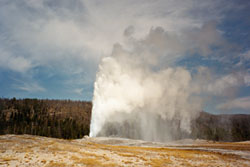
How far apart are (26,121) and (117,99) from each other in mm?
115798

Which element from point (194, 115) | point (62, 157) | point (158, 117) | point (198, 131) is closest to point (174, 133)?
point (158, 117)

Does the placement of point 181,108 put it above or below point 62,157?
above

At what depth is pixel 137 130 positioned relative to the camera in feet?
336

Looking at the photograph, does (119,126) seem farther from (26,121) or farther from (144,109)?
(26,121)

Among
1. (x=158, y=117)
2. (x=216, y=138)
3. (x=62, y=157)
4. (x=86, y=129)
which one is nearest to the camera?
(x=62, y=157)

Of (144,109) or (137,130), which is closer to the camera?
(137,130)

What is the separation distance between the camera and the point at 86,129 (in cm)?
12875

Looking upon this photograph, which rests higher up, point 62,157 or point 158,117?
point 158,117

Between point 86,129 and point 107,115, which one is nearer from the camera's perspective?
point 107,115

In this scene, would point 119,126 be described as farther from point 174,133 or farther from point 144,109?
point 174,133

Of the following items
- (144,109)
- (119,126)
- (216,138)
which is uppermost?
(144,109)

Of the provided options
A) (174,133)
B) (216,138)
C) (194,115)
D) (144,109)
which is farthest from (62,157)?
(194,115)

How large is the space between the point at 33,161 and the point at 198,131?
155 m

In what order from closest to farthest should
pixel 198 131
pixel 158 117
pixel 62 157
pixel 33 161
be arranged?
pixel 33 161, pixel 62 157, pixel 158 117, pixel 198 131
